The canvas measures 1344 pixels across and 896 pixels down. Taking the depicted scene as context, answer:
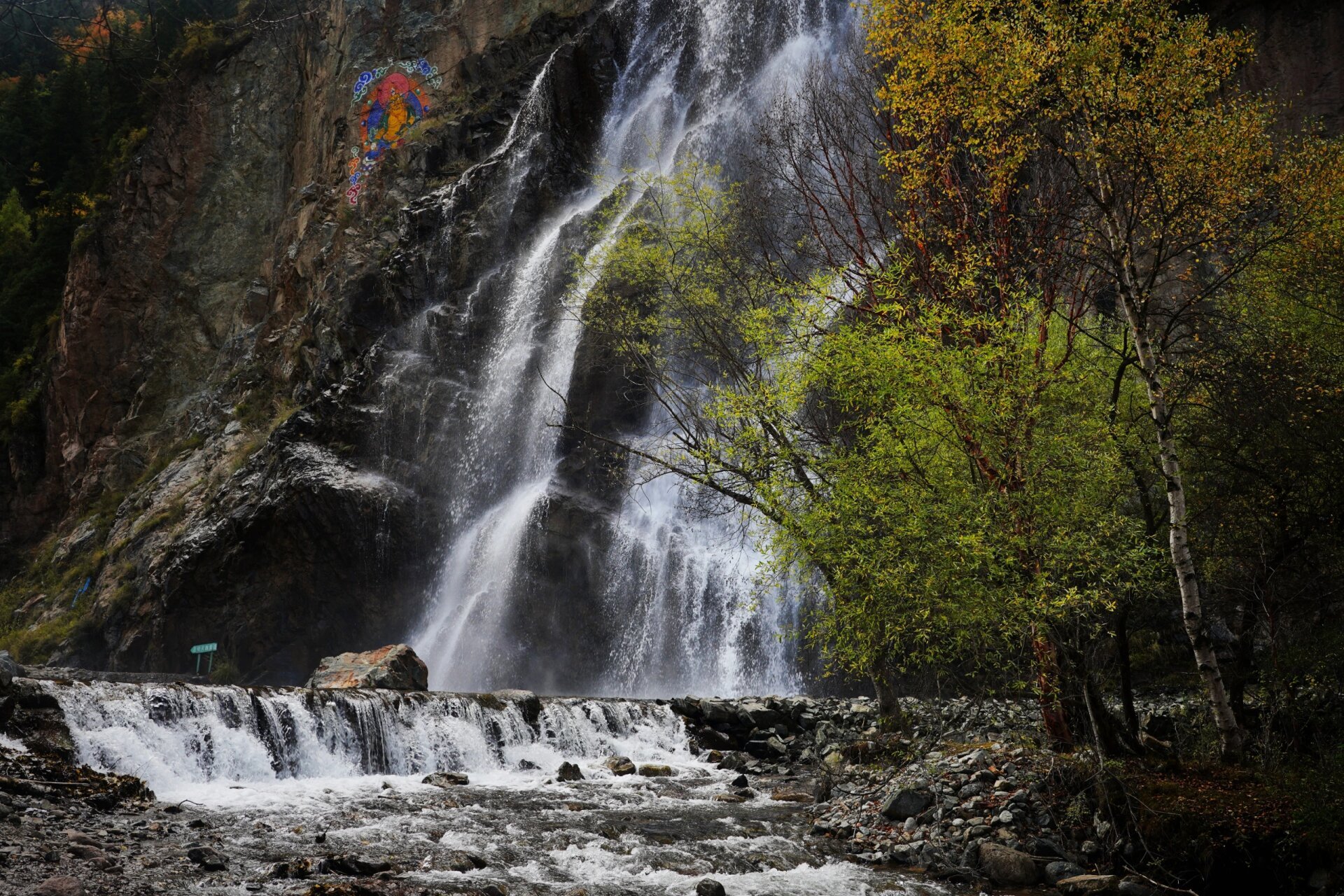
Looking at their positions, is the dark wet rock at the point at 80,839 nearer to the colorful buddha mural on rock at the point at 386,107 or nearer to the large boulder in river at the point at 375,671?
the large boulder in river at the point at 375,671

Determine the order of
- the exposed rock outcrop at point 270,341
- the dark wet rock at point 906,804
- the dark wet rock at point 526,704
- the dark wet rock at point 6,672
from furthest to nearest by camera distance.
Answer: the exposed rock outcrop at point 270,341, the dark wet rock at point 526,704, the dark wet rock at point 6,672, the dark wet rock at point 906,804

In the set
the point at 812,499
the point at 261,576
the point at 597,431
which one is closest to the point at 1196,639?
the point at 812,499

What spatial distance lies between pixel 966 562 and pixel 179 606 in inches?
1203

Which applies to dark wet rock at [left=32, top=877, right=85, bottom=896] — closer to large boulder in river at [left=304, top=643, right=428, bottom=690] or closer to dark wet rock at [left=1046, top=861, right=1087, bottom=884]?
dark wet rock at [left=1046, top=861, right=1087, bottom=884]

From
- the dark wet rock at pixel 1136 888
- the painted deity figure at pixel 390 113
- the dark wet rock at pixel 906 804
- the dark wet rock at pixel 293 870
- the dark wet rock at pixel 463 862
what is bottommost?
the dark wet rock at pixel 463 862

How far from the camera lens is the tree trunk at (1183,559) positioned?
833cm

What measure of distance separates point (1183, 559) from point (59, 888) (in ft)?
32.4

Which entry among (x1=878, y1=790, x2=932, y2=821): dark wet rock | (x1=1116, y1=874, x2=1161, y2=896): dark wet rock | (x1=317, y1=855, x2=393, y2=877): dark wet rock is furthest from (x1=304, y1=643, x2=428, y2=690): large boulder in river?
(x1=1116, y1=874, x2=1161, y2=896): dark wet rock

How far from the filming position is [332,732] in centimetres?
1473

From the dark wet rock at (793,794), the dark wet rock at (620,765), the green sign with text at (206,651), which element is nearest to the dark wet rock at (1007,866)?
the dark wet rock at (793,794)

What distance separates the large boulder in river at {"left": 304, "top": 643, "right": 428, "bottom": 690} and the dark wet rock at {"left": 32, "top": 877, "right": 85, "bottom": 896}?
12.3m

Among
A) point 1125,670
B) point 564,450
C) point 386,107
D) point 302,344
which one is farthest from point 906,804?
point 386,107

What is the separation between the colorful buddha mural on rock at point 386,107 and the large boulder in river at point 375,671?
90.5 ft

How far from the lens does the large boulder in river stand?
63.5 ft
